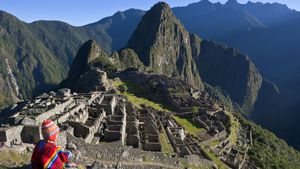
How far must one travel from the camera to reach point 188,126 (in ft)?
212

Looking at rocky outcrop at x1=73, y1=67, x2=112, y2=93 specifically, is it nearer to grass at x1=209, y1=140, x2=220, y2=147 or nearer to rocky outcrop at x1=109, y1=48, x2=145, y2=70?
grass at x1=209, y1=140, x2=220, y2=147

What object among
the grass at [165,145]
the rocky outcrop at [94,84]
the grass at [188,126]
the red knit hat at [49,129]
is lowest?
the grass at [188,126]

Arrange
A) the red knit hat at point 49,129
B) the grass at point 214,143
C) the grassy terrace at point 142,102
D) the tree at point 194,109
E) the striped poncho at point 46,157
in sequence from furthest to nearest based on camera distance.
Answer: the tree at point 194,109
the grass at point 214,143
the grassy terrace at point 142,102
the striped poncho at point 46,157
the red knit hat at point 49,129

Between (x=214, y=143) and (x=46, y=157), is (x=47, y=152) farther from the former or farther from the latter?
(x=214, y=143)

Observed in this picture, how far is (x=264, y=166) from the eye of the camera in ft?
203

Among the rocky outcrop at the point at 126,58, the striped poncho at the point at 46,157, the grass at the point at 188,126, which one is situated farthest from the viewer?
the rocky outcrop at the point at 126,58

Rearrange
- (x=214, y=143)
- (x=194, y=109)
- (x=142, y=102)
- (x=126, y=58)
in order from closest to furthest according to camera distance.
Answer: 1. (x=214, y=143)
2. (x=142, y=102)
3. (x=194, y=109)
4. (x=126, y=58)

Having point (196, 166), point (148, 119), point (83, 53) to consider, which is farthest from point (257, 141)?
point (83, 53)

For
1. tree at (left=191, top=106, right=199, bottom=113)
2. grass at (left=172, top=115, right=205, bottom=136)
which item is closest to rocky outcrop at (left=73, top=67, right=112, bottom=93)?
grass at (left=172, top=115, right=205, bottom=136)

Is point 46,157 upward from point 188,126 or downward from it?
upward

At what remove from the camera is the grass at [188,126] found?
6165cm

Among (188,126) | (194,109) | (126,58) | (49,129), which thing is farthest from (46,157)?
(126,58)

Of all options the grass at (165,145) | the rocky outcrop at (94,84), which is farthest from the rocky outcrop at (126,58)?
the grass at (165,145)

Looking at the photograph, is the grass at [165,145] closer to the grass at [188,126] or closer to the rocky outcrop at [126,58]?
the grass at [188,126]
